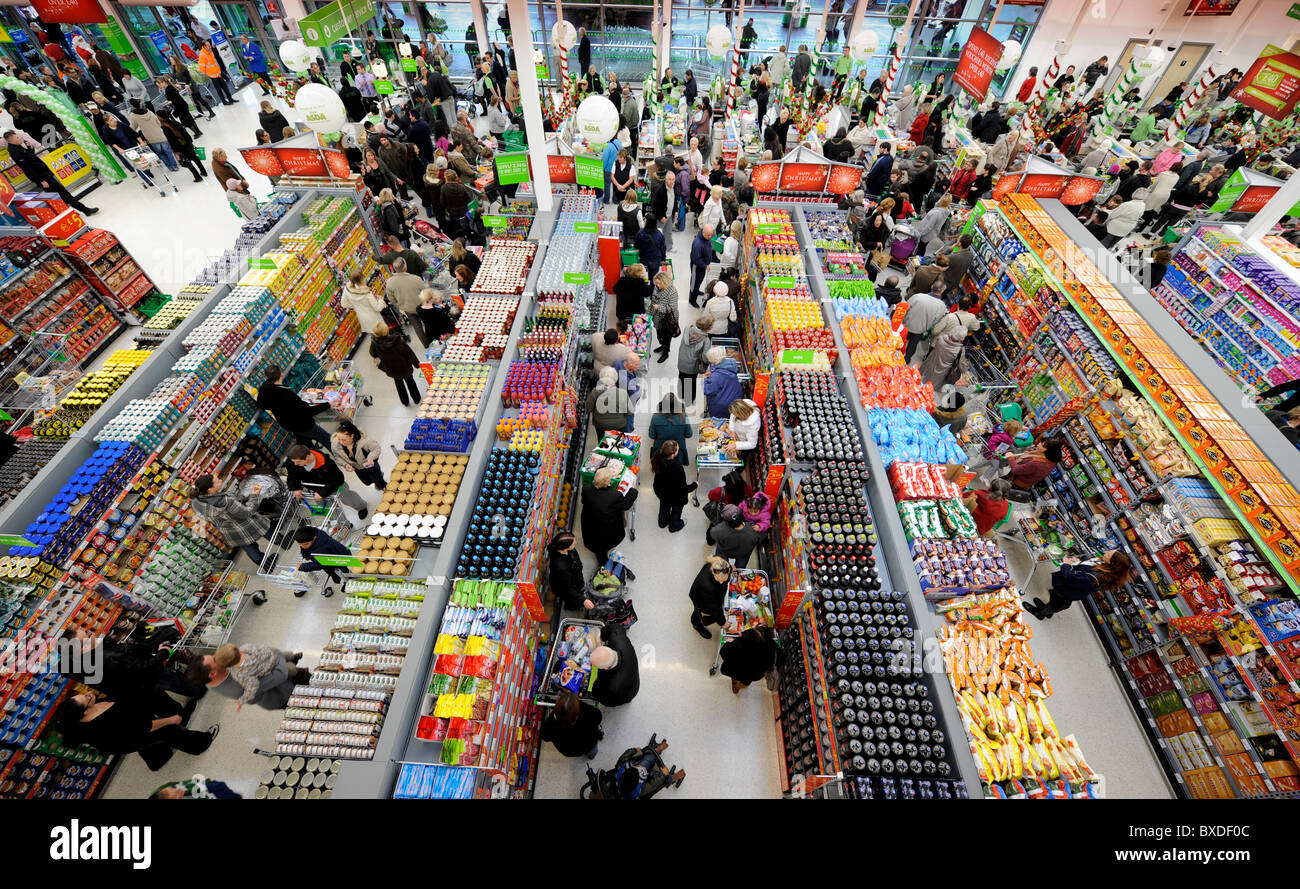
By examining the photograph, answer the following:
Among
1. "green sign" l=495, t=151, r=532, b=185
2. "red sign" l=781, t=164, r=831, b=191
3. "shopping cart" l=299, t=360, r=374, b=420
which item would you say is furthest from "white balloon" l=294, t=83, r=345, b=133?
"red sign" l=781, t=164, r=831, b=191

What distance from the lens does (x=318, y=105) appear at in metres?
8.56

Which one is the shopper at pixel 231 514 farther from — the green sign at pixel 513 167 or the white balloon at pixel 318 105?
the green sign at pixel 513 167

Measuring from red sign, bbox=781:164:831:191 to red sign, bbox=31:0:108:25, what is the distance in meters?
16.9

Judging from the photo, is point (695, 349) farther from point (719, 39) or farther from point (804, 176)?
point (719, 39)

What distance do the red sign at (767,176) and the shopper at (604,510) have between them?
725 centimetres

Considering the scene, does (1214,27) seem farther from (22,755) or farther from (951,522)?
(22,755)

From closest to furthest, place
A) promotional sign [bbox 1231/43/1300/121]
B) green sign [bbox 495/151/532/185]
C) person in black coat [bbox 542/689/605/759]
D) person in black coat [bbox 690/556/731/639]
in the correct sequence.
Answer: person in black coat [bbox 542/689/605/759], person in black coat [bbox 690/556/731/639], green sign [bbox 495/151/532/185], promotional sign [bbox 1231/43/1300/121]

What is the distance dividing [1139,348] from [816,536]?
18.8ft

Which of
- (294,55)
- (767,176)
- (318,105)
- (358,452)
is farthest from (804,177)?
(294,55)

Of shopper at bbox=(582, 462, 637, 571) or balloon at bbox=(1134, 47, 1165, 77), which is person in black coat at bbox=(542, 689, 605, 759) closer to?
shopper at bbox=(582, 462, 637, 571)

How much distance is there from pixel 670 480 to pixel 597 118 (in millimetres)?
6592

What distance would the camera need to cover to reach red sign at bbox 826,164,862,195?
A: 1045cm

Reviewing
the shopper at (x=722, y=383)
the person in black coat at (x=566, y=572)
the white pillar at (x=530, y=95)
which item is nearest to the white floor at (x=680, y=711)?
the person in black coat at (x=566, y=572)
